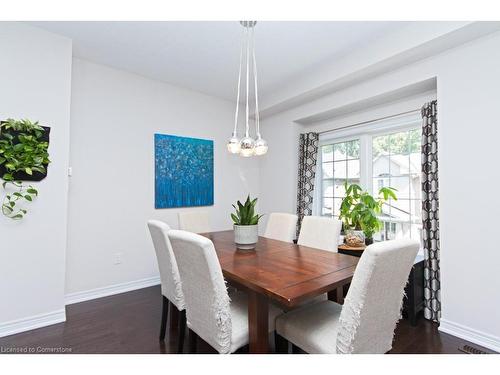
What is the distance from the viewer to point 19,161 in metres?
2.09

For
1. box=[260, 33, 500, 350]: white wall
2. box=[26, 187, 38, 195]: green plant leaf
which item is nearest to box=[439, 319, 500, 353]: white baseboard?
box=[260, 33, 500, 350]: white wall

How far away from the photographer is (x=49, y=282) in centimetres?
228

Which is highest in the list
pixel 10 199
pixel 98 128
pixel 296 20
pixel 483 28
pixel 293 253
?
pixel 296 20

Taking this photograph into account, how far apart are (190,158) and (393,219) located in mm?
2771

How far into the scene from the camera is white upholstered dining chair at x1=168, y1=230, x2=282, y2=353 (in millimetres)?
1262

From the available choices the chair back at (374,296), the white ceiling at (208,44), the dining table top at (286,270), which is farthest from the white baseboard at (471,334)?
the white ceiling at (208,44)

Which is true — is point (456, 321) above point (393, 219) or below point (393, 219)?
below

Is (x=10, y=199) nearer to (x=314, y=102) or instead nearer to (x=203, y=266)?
(x=203, y=266)

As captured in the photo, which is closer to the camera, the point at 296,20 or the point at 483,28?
the point at 483,28

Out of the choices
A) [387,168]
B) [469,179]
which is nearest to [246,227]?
[469,179]

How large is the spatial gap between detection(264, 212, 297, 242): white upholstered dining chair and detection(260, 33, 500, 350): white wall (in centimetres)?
132

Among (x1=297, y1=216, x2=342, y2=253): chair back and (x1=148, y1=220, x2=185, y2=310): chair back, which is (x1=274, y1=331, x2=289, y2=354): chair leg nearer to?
(x1=148, y1=220, x2=185, y2=310): chair back

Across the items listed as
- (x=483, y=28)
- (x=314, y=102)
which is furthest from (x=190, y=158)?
(x=483, y=28)

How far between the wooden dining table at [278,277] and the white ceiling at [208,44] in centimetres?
199
